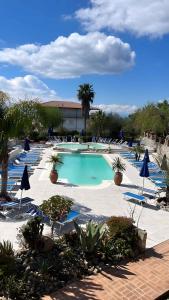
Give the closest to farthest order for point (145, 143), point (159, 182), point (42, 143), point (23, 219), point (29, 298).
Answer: point (29, 298) < point (23, 219) < point (159, 182) < point (42, 143) < point (145, 143)

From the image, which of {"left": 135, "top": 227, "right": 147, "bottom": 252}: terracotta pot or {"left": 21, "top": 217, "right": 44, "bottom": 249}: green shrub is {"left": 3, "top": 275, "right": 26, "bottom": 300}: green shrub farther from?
{"left": 135, "top": 227, "right": 147, "bottom": 252}: terracotta pot

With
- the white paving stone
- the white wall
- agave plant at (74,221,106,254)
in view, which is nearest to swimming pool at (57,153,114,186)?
the white paving stone

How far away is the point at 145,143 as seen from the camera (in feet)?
→ 153

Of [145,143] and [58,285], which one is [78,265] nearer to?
[58,285]

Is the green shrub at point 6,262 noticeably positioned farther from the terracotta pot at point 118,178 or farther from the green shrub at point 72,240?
the terracotta pot at point 118,178

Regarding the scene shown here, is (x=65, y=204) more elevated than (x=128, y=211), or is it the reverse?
(x=65, y=204)

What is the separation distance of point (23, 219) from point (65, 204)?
8.27ft

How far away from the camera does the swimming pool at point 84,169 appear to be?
2223 centimetres

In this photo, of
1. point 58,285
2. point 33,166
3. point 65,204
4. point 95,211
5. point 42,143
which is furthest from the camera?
point 42,143

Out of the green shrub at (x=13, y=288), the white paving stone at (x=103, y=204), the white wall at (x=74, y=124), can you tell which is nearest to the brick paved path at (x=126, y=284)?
the green shrub at (x=13, y=288)

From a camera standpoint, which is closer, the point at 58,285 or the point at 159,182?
the point at 58,285

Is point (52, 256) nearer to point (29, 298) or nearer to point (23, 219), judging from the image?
point (29, 298)

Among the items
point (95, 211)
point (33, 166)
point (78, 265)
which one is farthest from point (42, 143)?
point (78, 265)

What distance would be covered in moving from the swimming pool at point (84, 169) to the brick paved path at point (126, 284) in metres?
11.4
